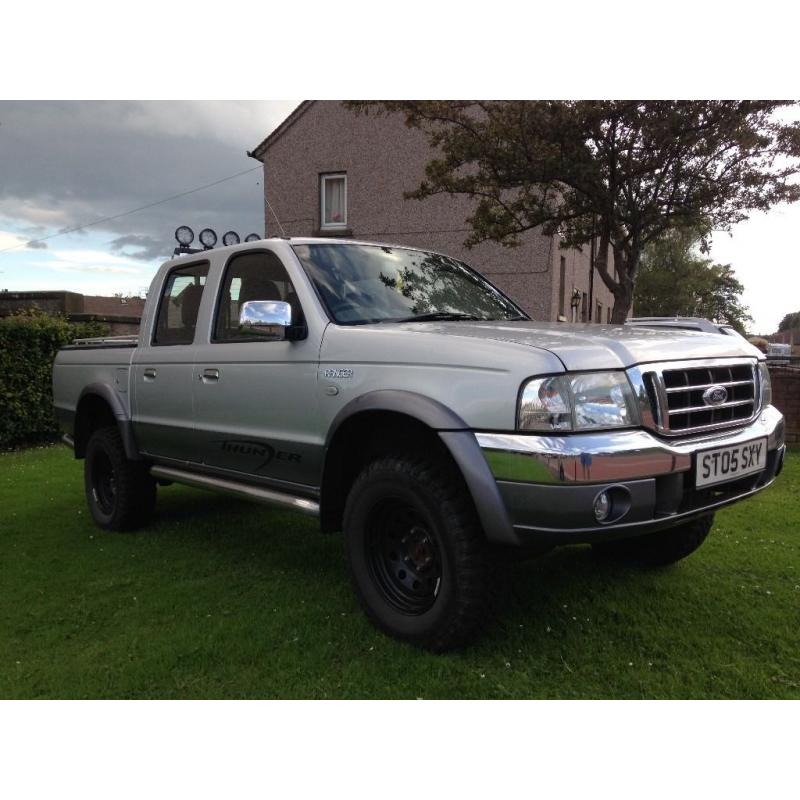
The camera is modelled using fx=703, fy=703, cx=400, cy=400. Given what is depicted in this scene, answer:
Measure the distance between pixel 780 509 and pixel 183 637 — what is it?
14.9ft

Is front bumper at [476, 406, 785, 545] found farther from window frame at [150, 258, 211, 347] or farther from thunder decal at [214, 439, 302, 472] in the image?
window frame at [150, 258, 211, 347]

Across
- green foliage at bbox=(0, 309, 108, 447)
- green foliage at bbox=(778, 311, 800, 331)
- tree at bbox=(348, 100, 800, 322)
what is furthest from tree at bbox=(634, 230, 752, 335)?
green foliage at bbox=(778, 311, 800, 331)

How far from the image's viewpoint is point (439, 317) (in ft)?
12.3

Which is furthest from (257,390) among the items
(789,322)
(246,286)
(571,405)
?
(789,322)

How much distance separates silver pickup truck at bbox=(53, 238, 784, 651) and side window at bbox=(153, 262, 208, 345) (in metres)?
0.02

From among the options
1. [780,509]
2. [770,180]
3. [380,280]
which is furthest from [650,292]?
[380,280]

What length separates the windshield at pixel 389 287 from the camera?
12.1 feet

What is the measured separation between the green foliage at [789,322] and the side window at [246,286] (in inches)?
3714

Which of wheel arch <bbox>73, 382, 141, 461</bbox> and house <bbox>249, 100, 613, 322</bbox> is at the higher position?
house <bbox>249, 100, 613, 322</bbox>

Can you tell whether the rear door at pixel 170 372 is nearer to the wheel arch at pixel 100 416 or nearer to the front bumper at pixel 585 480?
the wheel arch at pixel 100 416

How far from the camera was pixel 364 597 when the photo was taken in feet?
10.8

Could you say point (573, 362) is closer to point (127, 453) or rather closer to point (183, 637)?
point (183, 637)

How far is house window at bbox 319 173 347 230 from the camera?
60.8ft

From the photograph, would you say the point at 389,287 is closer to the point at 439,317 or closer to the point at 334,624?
the point at 439,317
